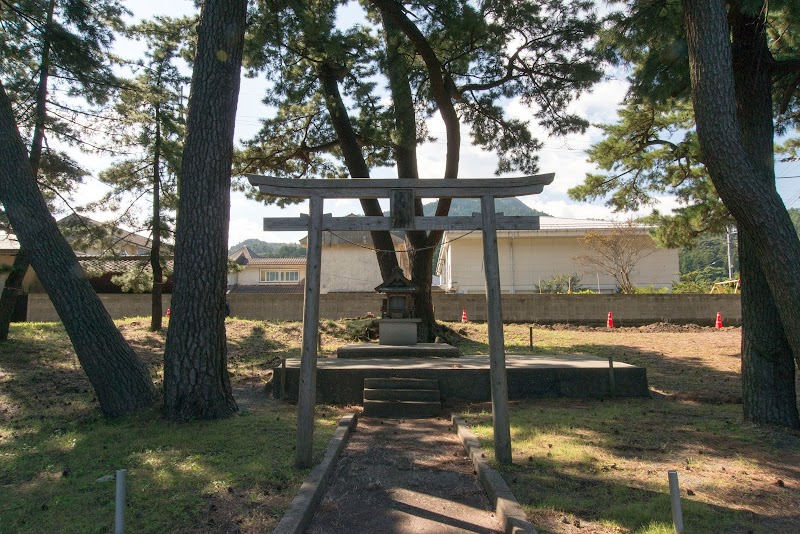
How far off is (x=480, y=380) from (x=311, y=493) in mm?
5396

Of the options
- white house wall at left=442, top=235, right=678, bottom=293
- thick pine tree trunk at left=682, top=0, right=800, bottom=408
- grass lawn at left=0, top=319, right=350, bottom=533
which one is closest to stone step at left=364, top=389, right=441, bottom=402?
grass lawn at left=0, top=319, right=350, bottom=533

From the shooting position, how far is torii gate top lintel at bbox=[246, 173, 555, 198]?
6.13 m

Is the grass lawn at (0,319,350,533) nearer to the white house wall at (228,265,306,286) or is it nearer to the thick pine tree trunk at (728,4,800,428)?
the thick pine tree trunk at (728,4,800,428)

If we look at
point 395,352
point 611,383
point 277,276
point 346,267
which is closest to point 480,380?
point 611,383

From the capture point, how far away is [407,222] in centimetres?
614

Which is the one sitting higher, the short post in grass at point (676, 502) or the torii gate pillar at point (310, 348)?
the torii gate pillar at point (310, 348)

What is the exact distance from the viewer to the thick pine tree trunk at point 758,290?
7.00 meters

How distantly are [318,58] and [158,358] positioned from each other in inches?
330

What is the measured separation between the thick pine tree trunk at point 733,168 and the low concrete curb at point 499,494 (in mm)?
3730

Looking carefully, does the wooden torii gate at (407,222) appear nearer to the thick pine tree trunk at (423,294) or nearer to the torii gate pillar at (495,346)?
the torii gate pillar at (495,346)

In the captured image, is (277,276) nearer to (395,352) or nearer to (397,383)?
(395,352)

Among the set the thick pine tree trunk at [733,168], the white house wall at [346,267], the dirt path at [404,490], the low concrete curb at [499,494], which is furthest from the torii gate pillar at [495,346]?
the white house wall at [346,267]

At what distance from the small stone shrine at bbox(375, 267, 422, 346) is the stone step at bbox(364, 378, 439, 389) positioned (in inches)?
162

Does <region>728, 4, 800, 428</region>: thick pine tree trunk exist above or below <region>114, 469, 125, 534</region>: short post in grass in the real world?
above
